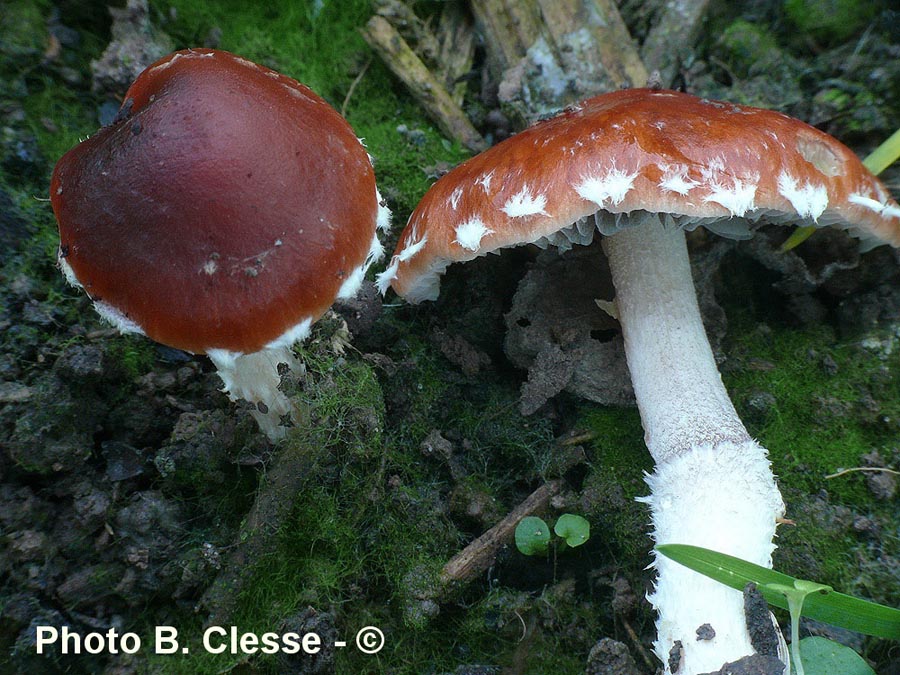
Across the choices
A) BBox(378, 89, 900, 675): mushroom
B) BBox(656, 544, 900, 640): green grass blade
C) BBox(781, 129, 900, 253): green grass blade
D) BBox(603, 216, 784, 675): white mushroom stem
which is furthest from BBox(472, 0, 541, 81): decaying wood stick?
BBox(656, 544, 900, 640): green grass blade

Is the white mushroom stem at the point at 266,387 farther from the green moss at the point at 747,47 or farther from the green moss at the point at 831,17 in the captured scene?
the green moss at the point at 831,17

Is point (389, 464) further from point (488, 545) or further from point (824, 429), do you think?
point (824, 429)

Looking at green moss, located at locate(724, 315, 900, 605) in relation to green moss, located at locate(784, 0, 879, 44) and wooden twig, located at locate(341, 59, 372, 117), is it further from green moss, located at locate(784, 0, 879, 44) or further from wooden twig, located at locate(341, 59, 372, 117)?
wooden twig, located at locate(341, 59, 372, 117)

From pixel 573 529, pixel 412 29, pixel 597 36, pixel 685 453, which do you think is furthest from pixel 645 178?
pixel 412 29

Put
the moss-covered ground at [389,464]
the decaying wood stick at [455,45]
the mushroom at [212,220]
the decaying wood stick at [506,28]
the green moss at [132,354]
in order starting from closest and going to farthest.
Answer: the mushroom at [212,220]
the moss-covered ground at [389,464]
the green moss at [132,354]
the decaying wood stick at [506,28]
the decaying wood stick at [455,45]

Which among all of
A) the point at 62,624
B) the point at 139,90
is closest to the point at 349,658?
the point at 62,624

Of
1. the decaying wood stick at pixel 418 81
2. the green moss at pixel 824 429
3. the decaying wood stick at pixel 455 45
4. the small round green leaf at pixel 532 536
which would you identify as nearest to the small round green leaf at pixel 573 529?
the small round green leaf at pixel 532 536
